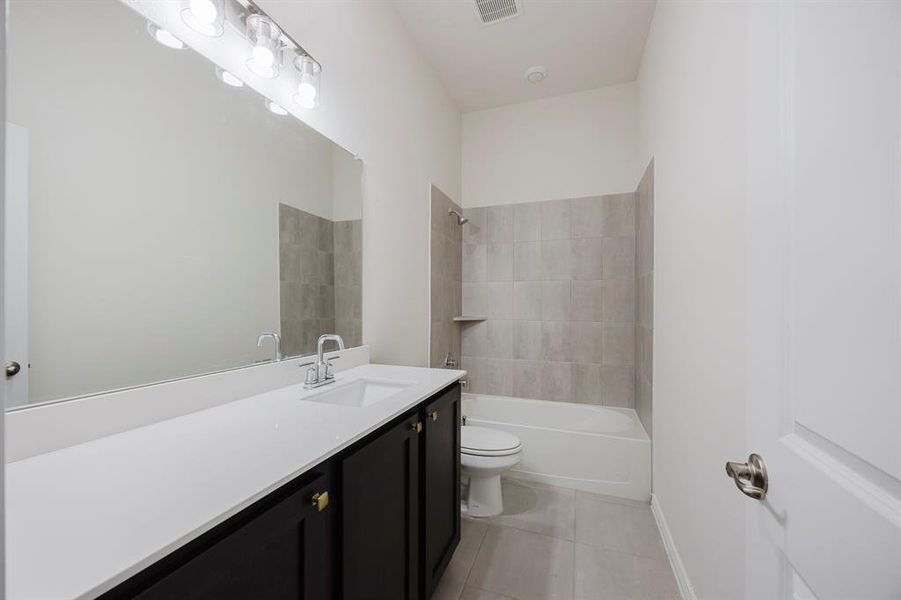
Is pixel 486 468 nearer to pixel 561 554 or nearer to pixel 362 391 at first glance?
pixel 561 554

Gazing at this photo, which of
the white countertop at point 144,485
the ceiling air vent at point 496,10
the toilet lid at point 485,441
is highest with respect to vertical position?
the ceiling air vent at point 496,10

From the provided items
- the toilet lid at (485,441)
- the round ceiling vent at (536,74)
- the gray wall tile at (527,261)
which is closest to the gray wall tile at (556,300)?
the gray wall tile at (527,261)

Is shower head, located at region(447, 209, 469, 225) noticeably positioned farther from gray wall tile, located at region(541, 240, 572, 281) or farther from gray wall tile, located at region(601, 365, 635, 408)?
gray wall tile, located at region(601, 365, 635, 408)

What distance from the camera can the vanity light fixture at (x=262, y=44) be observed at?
1195mm

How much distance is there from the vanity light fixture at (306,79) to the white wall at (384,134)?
0.09 m

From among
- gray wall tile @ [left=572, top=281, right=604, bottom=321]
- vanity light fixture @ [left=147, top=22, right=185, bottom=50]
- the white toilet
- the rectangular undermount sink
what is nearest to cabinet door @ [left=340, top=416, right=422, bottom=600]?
the rectangular undermount sink

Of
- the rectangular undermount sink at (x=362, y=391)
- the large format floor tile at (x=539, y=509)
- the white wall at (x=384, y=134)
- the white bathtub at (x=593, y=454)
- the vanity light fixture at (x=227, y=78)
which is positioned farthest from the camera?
the white bathtub at (x=593, y=454)

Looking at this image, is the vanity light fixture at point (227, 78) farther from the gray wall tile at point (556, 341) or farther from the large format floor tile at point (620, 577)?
the gray wall tile at point (556, 341)

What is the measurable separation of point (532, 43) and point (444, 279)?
1714 mm

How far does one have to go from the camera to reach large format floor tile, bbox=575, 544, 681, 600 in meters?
1.46

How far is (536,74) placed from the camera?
8.66 feet

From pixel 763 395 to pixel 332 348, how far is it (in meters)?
1.49

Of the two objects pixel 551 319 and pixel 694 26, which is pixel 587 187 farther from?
pixel 694 26

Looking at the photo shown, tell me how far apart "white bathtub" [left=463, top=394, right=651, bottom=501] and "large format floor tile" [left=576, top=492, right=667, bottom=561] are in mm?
113
